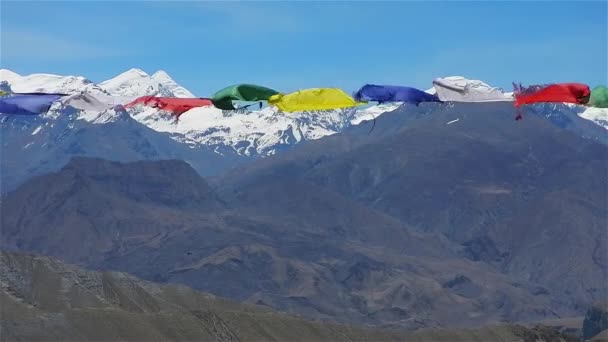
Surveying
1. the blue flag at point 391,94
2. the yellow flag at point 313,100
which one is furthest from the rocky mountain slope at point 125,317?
the blue flag at point 391,94

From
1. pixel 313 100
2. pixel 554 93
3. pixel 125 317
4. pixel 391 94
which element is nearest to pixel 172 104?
pixel 313 100

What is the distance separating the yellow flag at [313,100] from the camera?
50344mm

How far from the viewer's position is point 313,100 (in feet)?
166

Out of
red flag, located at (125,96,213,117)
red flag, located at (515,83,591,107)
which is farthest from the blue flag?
red flag, located at (125,96,213,117)

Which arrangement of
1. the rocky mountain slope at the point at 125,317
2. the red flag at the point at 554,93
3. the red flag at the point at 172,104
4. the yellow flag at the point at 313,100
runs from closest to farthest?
the red flag at the point at 554,93 < the yellow flag at the point at 313,100 < the red flag at the point at 172,104 < the rocky mountain slope at the point at 125,317

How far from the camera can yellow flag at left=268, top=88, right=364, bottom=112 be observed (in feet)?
165

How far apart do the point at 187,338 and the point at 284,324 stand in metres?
30.7

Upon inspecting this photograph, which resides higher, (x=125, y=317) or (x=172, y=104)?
(x=172, y=104)

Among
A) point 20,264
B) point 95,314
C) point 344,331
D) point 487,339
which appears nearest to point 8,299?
point 95,314

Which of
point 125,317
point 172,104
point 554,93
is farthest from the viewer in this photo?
point 125,317

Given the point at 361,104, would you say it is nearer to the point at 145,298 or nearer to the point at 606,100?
the point at 606,100

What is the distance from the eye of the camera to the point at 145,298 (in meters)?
189

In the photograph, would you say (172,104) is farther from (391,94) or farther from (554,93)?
(554,93)

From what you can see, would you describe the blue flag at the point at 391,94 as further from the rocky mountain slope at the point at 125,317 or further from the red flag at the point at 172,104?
the rocky mountain slope at the point at 125,317
